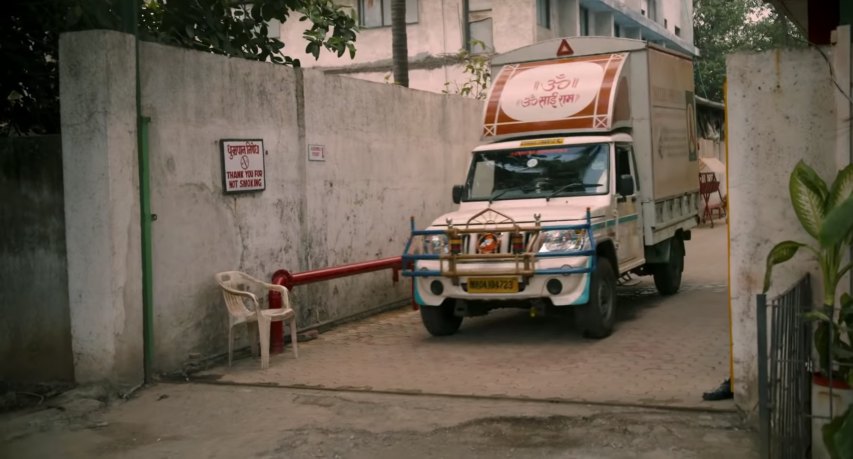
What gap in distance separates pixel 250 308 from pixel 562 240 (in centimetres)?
327

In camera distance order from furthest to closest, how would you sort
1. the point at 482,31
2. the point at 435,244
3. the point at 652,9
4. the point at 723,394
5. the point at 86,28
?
the point at 652,9 → the point at 482,31 → the point at 435,244 → the point at 86,28 → the point at 723,394

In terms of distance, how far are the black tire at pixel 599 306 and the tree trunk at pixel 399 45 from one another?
28.8 feet

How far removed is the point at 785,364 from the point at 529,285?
14.7 feet

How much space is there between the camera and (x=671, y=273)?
43.5 ft

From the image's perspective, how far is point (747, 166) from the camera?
6418 millimetres

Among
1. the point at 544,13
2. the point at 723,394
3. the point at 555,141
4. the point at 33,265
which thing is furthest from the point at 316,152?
the point at 544,13

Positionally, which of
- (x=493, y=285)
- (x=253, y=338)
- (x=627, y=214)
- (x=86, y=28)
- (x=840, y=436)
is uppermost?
(x=86, y=28)

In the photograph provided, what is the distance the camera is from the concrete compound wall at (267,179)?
830cm

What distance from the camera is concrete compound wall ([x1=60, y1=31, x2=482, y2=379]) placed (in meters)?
8.30

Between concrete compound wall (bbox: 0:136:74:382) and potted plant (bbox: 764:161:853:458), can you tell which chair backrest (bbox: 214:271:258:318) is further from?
potted plant (bbox: 764:161:853:458)

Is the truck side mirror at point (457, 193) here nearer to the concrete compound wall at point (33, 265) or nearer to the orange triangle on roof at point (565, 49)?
the orange triangle on roof at point (565, 49)

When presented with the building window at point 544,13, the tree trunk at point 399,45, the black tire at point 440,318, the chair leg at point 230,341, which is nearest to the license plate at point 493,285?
the black tire at point 440,318

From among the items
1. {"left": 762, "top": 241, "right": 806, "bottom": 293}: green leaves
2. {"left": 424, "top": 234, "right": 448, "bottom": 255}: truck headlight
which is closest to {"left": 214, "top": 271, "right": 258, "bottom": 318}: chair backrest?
{"left": 424, "top": 234, "right": 448, "bottom": 255}: truck headlight

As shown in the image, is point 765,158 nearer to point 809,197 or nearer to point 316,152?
point 809,197
